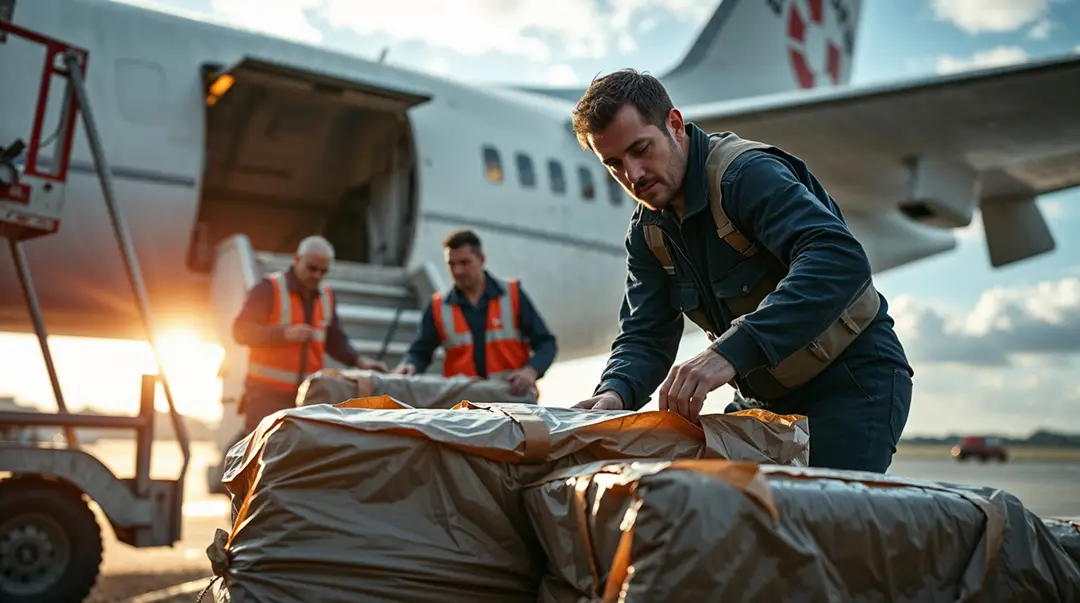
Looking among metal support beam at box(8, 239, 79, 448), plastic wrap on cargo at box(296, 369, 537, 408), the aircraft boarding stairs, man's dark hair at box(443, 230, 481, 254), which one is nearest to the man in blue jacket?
plastic wrap on cargo at box(296, 369, 537, 408)

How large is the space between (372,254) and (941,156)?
204 inches

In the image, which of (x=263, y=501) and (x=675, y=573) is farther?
(x=263, y=501)

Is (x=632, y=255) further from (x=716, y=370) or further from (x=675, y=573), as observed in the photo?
(x=675, y=573)

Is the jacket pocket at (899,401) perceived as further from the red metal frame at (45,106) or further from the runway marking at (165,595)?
the red metal frame at (45,106)

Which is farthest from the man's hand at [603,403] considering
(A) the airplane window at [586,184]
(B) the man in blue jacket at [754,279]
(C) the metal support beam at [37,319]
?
(A) the airplane window at [586,184]

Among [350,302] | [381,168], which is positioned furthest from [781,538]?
[381,168]

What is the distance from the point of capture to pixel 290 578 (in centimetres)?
159

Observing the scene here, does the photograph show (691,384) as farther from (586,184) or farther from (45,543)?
(586,184)

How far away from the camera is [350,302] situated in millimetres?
7508

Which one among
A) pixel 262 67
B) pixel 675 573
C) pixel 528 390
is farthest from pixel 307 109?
pixel 675 573

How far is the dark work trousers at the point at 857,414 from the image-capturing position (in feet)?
6.88

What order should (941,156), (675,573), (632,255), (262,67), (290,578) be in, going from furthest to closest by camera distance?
1. (941,156)
2. (262,67)
3. (632,255)
4. (290,578)
5. (675,573)

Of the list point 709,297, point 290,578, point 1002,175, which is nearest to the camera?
point 290,578

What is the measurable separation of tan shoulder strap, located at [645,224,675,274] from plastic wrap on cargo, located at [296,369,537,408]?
1522 mm
